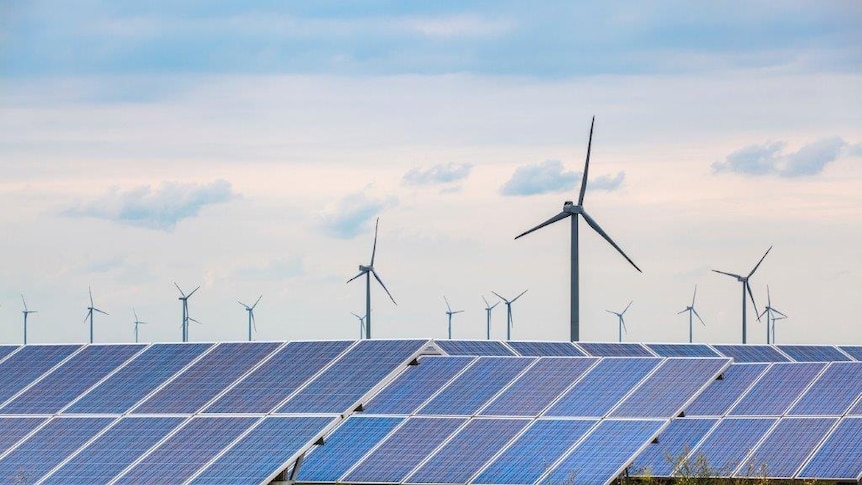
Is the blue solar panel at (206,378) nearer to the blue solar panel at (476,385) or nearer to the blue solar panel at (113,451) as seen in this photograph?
the blue solar panel at (113,451)

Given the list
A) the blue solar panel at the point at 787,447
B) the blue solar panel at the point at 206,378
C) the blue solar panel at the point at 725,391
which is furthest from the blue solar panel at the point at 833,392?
the blue solar panel at the point at 206,378

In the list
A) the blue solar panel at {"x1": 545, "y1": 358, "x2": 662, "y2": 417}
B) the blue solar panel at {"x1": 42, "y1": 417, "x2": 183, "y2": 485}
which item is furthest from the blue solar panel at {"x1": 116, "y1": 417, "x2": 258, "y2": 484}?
the blue solar panel at {"x1": 545, "y1": 358, "x2": 662, "y2": 417}

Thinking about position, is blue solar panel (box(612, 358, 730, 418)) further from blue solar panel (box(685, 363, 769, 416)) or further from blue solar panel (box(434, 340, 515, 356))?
blue solar panel (box(434, 340, 515, 356))

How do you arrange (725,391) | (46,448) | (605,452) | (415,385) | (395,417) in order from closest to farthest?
1. (605,452)
2. (46,448)
3. (395,417)
4. (415,385)
5. (725,391)

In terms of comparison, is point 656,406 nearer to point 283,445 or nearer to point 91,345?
point 283,445

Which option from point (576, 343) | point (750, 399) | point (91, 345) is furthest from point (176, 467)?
point (576, 343)

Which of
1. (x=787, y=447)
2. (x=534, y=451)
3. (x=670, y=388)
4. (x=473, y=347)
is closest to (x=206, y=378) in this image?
(x=534, y=451)

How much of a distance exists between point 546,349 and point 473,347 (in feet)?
18.5

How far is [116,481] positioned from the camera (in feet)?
167

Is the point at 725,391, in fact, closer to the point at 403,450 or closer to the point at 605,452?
the point at 605,452

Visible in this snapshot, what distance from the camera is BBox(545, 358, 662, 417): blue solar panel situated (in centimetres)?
5431

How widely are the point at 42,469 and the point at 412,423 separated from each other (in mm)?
11098

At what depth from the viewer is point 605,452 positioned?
5131 centimetres

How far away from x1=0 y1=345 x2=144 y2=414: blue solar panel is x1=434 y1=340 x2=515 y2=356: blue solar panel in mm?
11320
